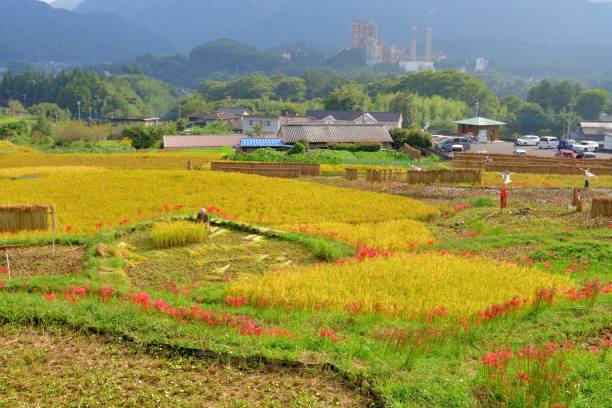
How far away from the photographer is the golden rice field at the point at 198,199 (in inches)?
910

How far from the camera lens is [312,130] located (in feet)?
212

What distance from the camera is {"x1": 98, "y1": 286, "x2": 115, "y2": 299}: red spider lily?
1193 centimetres

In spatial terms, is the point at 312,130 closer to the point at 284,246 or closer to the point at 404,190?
the point at 404,190

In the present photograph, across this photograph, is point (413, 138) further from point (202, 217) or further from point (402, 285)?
point (402, 285)

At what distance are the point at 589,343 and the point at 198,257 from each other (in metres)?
10.2

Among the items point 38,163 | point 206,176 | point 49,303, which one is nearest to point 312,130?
point 38,163

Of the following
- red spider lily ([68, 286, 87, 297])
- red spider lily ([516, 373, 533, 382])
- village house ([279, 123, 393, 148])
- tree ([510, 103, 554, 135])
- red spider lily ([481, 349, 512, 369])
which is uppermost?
tree ([510, 103, 554, 135])

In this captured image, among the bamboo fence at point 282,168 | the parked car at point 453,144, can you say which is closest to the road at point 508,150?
the parked car at point 453,144

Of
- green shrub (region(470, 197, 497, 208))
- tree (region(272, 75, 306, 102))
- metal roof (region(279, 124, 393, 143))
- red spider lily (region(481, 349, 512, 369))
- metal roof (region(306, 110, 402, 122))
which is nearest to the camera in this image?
red spider lily (region(481, 349, 512, 369))

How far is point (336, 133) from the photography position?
65125 mm

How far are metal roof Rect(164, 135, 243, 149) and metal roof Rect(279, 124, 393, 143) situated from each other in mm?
10983

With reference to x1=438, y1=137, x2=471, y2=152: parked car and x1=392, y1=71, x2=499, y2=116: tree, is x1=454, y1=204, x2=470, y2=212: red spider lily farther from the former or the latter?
x1=392, y1=71, x2=499, y2=116: tree

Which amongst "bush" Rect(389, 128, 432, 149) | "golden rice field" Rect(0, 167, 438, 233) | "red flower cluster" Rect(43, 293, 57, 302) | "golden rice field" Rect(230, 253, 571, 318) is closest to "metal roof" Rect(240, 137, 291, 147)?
"bush" Rect(389, 128, 432, 149)

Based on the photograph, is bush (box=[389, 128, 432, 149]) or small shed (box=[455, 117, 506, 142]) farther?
small shed (box=[455, 117, 506, 142])
